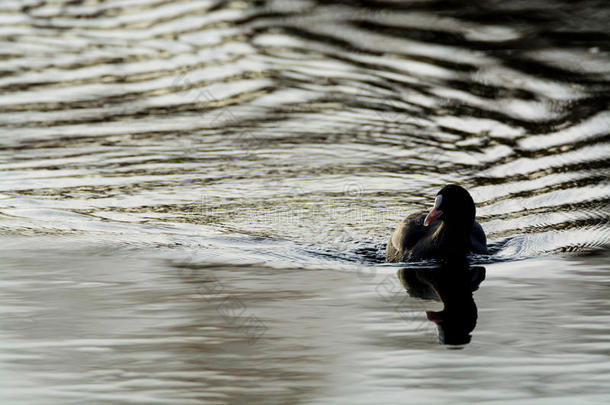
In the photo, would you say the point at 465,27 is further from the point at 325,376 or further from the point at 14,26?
the point at 325,376

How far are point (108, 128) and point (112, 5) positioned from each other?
9160 millimetres

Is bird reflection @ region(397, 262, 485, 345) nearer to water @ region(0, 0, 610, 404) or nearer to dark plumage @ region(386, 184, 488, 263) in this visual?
water @ region(0, 0, 610, 404)

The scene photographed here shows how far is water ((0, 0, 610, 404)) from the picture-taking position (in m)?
7.55

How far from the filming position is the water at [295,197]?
755 centimetres

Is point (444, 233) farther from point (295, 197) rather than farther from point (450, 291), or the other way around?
point (295, 197)

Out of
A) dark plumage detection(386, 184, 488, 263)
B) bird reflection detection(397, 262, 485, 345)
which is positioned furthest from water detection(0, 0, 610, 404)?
dark plumage detection(386, 184, 488, 263)

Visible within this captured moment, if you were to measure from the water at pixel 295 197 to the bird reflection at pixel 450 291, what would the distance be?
34 millimetres

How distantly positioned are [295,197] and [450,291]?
3.66m

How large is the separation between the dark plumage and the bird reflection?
15 cm

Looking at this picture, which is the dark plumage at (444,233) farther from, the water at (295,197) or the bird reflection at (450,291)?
the water at (295,197)

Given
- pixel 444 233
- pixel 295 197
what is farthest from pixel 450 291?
pixel 295 197

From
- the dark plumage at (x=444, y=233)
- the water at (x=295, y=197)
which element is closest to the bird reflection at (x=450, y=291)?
the water at (x=295, y=197)

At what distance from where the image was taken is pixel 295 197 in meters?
13.3

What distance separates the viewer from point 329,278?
10.2 metres
